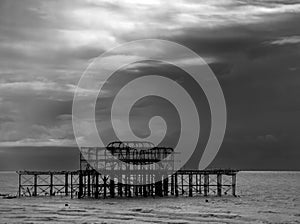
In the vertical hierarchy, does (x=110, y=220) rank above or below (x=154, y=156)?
below

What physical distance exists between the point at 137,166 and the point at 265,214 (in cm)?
2976

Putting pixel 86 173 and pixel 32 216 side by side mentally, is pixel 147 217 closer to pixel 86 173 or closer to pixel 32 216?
pixel 32 216

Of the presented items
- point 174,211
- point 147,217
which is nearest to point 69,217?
point 147,217

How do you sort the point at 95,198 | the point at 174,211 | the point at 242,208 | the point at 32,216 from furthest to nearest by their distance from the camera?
the point at 95,198, the point at 242,208, the point at 174,211, the point at 32,216

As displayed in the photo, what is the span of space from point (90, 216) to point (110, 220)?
5221 mm

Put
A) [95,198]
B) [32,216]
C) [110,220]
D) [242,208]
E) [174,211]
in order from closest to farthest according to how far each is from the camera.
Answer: [110,220] → [32,216] → [174,211] → [242,208] → [95,198]

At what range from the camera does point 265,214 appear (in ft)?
282

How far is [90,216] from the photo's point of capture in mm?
77750

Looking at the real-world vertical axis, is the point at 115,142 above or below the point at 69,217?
above

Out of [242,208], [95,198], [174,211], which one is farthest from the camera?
[95,198]

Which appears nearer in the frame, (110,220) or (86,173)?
(110,220)

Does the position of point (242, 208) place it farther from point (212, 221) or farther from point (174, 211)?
point (212, 221)

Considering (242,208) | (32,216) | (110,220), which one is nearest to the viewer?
(110,220)

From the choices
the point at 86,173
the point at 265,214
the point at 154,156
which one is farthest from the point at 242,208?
the point at 86,173
